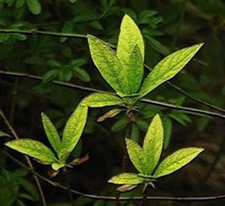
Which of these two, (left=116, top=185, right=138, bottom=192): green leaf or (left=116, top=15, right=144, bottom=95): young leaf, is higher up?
(left=116, top=15, right=144, bottom=95): young leaf

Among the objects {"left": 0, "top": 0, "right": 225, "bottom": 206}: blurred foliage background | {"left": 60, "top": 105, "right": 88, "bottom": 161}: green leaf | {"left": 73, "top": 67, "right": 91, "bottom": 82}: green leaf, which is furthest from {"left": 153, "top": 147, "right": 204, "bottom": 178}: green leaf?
{"left": 73, "top": 67, "right": 91, "bottom": 82}: green leaf

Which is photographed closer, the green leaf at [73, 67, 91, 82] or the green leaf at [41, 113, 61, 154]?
the green leaf at [41, 113, 61, 154]

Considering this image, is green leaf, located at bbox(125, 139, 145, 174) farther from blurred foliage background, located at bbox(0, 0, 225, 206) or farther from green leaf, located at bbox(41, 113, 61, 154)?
blurred foliage background, located at bbox(0, 0, 225, 206)

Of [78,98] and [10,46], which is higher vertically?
[10,46]

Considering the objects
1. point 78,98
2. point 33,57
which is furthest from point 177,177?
point 33,57

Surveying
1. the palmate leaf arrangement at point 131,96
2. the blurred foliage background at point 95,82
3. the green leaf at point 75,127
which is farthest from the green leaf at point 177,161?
the blurred foliage background at point 95,82

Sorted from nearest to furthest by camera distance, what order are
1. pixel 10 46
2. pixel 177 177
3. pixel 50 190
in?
pixel 10 46
pixel 50 190
pixel 177 177

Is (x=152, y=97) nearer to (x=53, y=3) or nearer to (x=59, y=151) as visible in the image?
(x=53, y=3)
